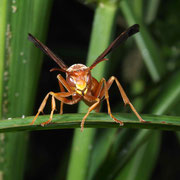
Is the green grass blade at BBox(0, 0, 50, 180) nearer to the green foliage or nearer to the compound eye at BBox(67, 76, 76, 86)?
the green foliage

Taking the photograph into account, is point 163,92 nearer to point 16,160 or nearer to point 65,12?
point 16,160

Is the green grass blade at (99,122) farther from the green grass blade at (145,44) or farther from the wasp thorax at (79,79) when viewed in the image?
the green grass blade at (145,44)

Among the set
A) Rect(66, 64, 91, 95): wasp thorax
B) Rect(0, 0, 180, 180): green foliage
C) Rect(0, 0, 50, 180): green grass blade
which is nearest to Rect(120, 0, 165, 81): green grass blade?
Rect(0, 0, 180, 180): green foliage

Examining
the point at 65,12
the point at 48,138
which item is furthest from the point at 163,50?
the point at 48,138

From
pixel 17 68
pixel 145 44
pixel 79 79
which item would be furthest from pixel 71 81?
pixel 145 44

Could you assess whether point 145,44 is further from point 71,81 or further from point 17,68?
point 17,68

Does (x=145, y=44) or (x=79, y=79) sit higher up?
(x=145, y=44)

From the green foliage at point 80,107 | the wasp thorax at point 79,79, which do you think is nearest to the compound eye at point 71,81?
the wasp thorax at point 79,79

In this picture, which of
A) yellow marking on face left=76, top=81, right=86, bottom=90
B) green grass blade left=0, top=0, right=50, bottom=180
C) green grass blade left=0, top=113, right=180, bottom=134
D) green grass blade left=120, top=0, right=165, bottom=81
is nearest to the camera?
green grass blade left=0, top=113, right=180, bottom=134
